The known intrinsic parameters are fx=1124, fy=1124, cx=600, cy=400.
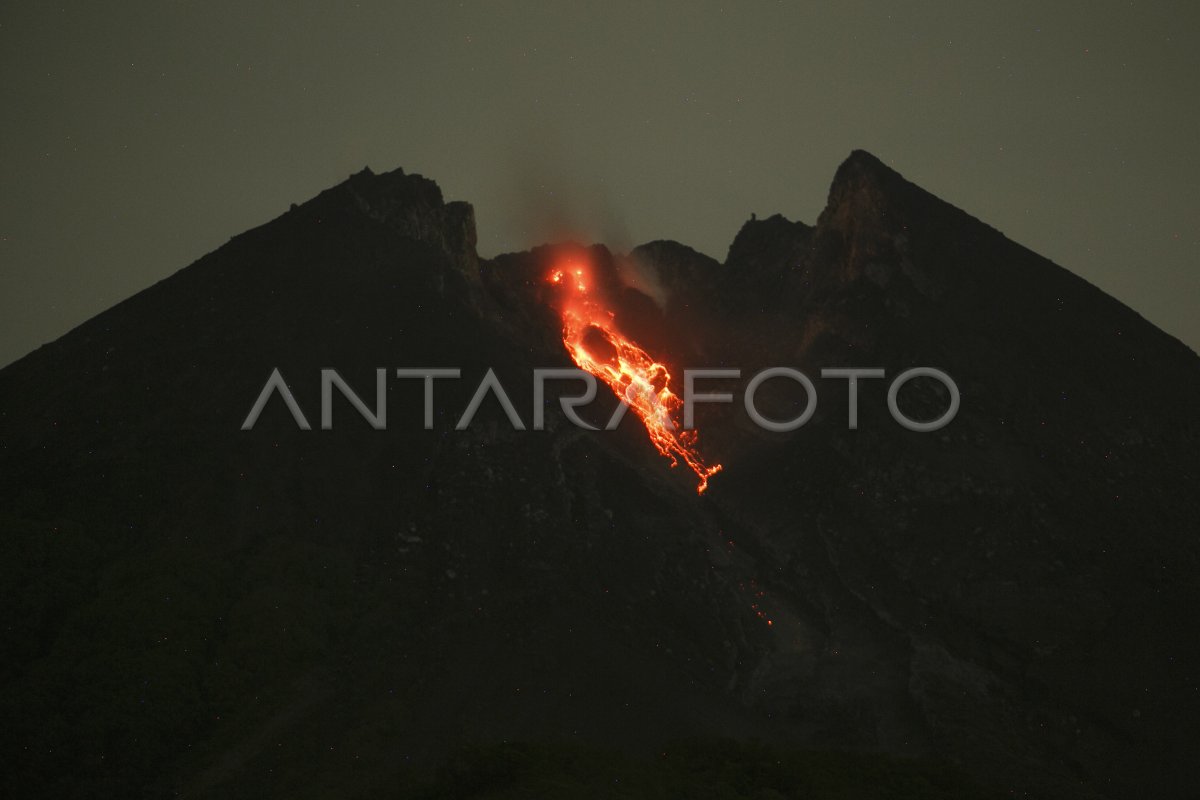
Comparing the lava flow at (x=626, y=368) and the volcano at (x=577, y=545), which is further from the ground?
the lava flow at (x=626, y=368)

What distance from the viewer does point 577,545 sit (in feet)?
173

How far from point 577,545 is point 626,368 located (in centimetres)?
2435

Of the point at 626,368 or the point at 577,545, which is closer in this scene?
the point at 577,545

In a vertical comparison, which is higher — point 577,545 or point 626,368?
point 626,368

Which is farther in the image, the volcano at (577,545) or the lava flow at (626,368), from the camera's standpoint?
the lava flow at (626,368)

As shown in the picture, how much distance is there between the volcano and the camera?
132 feet

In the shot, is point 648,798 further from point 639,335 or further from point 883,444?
point 639,335

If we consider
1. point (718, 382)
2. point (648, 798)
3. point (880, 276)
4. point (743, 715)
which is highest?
point (880, 276)

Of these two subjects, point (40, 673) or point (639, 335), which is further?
point (639, 335)

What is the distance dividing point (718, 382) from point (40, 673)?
4533 centimetres

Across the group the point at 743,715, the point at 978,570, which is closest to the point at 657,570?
the point at 743,715

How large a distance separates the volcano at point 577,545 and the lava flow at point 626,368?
0.63 metres

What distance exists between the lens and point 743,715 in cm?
4569

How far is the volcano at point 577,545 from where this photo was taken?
40250 mm
